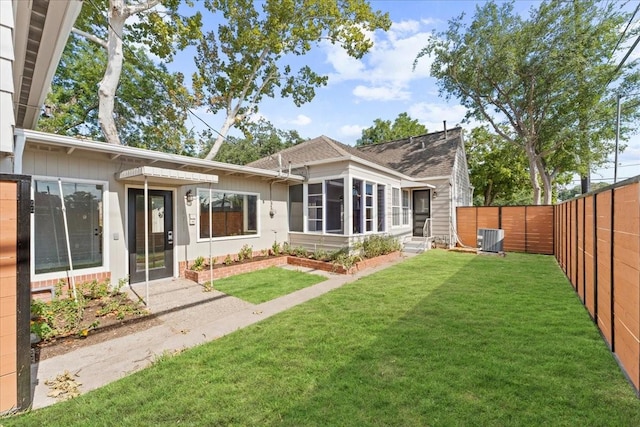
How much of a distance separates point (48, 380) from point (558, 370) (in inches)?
216

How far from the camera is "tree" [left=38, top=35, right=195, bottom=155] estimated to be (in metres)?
15.4

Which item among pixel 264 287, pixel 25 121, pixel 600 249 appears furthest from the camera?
pixel 264 287

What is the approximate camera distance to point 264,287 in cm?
662

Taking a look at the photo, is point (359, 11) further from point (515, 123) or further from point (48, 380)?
point (48, 380)

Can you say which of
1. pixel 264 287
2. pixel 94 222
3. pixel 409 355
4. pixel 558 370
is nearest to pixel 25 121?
pixel 94 222

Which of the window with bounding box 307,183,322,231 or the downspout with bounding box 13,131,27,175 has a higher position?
the downspout with bounding box 13,131,27,175

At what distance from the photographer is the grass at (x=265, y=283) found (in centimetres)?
604

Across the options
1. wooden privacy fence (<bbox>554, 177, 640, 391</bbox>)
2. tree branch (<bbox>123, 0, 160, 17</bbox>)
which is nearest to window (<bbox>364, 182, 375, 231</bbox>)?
wooden privacy fence (<bbox>554, 177, 640, 391</bbox>)

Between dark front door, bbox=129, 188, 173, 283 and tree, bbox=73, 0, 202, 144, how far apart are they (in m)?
5.25

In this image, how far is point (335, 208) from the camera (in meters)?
10.0

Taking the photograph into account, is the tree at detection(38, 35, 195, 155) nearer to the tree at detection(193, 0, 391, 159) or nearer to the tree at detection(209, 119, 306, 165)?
the tree at detection(193, 0, 391, 159)

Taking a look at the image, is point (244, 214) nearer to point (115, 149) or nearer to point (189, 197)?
point (189, 197)

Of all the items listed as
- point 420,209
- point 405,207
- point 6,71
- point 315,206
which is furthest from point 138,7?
point 420,209

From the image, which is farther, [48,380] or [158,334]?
[158,334]
